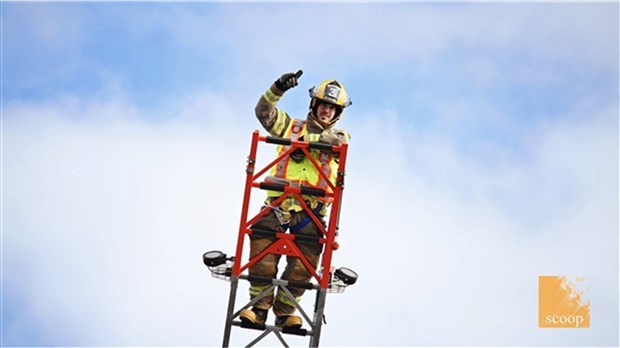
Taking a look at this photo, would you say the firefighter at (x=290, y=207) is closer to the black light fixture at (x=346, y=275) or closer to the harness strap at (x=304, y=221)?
the harness strap at (x=304, y=221)

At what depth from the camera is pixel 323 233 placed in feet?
37.6

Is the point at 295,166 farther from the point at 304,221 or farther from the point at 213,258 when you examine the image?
the point at 213,258

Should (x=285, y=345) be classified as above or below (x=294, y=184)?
below

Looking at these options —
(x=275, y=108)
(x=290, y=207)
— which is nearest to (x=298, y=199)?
(x=290, y=207)

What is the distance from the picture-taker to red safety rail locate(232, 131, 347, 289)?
36.1 ft

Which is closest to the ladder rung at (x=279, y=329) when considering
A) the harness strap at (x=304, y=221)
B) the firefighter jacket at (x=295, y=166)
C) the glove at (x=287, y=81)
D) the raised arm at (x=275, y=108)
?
the harness strap at (x=304, y=221)

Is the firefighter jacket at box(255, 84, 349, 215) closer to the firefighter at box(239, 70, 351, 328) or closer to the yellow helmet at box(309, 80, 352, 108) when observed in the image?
the firefighter at box(239, 70, 351, 328)

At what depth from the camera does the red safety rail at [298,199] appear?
11016 millimetres

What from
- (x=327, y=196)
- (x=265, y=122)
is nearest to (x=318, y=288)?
(x=327, y=196)

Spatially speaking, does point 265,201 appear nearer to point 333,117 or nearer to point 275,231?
point 275,231

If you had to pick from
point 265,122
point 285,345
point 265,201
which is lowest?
point 285,345

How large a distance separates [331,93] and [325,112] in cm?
27

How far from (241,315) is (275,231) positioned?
112 cm

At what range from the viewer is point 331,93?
462 inches
